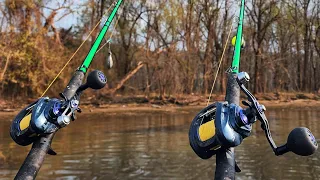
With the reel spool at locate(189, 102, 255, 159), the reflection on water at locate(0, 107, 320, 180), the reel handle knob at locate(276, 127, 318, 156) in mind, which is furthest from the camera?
the reflection on water at locate(0, 107, 320, 180)

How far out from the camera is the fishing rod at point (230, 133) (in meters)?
2.23

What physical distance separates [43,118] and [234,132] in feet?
Result: 4.05

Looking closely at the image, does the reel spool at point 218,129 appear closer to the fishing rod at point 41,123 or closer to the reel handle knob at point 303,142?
the reel handle knob at point 303,142

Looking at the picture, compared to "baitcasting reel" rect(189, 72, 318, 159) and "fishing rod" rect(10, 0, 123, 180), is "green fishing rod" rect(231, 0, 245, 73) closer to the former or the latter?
"baitcasting reel" rect(189, 72, 318, 159)

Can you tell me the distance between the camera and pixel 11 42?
19.9m

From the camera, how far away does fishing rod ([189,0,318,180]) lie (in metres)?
2.23

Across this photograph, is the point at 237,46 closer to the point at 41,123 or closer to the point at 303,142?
the point at 303,142

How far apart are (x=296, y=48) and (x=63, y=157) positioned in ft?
110

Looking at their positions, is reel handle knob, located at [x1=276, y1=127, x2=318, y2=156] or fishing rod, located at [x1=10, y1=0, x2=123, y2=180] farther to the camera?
fishing rod, located at [x1=10, y1=0, x2=123, y2=180]

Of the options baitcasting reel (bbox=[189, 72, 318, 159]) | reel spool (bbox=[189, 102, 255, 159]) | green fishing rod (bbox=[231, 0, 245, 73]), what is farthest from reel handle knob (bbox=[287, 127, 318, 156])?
green fishing rod (bbox=[231, 0, 245, 73])

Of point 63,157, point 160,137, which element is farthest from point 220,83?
point 63,157

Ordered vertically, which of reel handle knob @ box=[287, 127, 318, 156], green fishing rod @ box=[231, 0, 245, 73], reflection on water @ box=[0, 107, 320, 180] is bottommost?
reflection on water @ box=[0, 107, 320, 180]

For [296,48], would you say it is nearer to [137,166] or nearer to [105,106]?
[105,106]

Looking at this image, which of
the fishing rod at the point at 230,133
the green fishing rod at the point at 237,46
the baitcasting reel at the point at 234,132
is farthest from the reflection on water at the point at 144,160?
the baitcasting reel at the point at 234,132
